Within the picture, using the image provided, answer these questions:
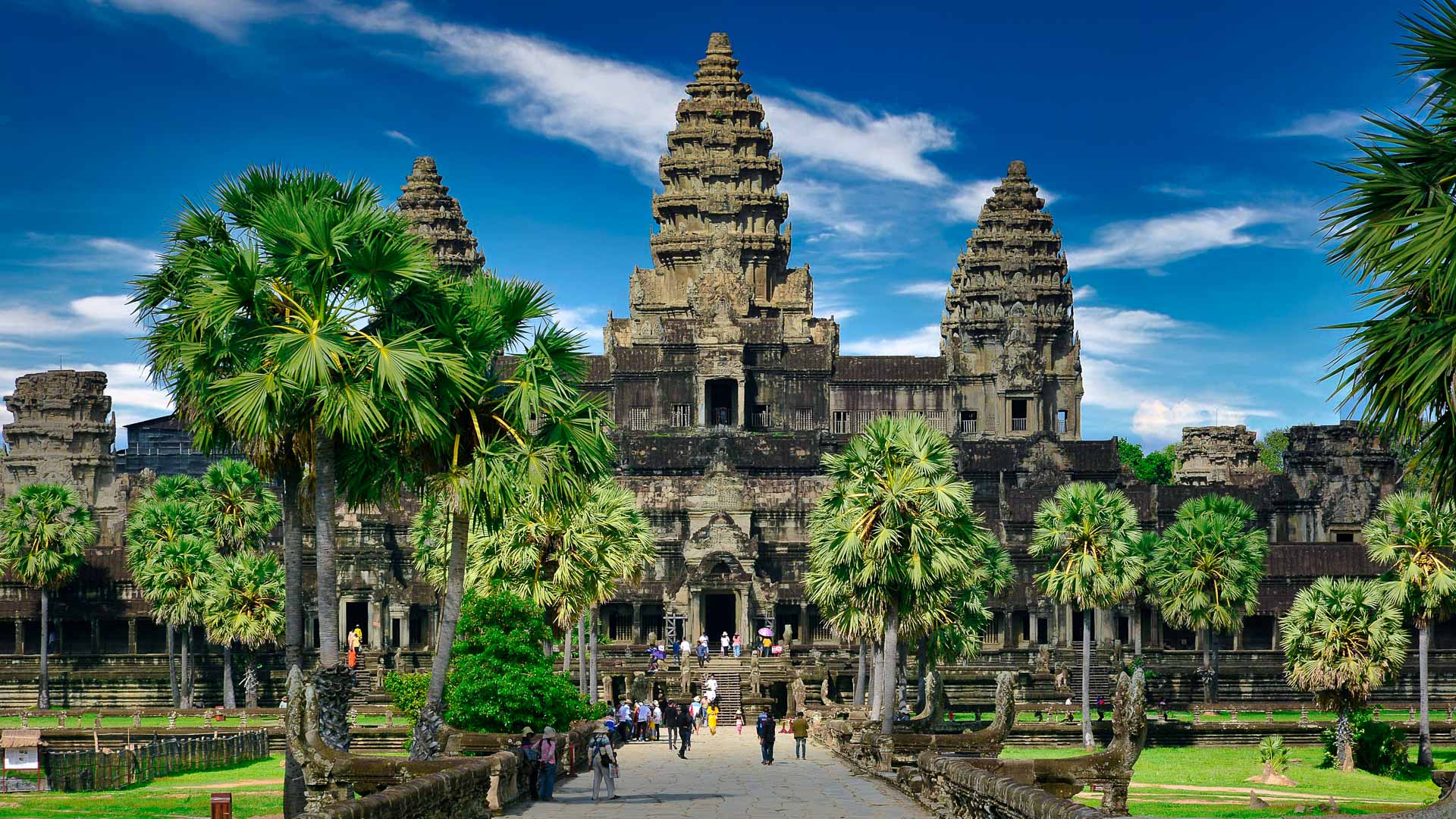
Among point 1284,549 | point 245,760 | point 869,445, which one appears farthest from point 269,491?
point 1284,549

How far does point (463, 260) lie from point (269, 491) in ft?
178

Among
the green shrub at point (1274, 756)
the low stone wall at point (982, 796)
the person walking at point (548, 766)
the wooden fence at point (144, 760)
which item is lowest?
the green shrub at point (1274, 756)

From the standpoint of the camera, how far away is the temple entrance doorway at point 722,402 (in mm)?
101688

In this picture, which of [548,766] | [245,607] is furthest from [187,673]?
[548,766]

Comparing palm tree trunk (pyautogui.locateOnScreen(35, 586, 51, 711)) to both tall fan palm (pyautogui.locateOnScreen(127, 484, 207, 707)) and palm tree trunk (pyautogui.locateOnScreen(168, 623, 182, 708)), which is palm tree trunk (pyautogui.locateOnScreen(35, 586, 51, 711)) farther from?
palm tree trunk (pyautogui.locateOnScreen(168, 623, 182, 708))

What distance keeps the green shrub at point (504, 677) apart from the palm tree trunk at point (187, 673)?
28.4 meters

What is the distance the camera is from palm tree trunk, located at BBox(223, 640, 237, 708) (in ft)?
224

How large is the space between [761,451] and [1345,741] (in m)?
42.5

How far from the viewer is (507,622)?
45656 millimetres

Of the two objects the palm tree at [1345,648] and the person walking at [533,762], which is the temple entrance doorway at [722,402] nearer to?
the palm tree at [1345,648]

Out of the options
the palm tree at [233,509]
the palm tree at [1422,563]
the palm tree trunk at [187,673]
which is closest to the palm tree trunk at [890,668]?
the palm tree at [1422,563]

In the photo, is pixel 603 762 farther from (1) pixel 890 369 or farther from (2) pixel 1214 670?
(1) pixel 890 369

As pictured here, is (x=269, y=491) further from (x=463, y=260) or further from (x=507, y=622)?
(x=463, y=260)

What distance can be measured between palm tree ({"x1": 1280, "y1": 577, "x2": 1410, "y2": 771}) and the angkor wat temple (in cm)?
1391
